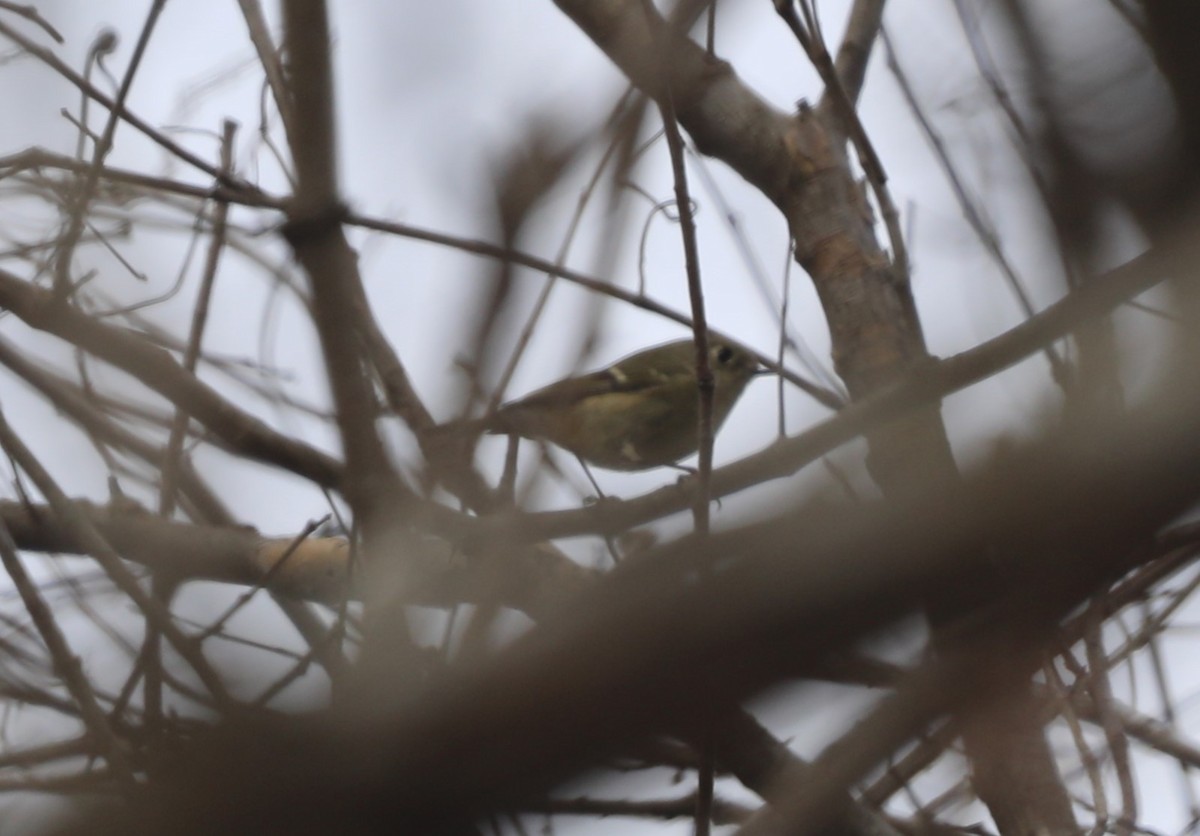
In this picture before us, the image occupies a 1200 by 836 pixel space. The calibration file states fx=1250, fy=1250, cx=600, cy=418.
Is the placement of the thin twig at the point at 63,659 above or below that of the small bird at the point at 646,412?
below

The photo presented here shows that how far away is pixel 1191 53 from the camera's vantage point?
81 cm

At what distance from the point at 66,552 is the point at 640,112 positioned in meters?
1.85

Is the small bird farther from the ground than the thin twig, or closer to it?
farther from the ground

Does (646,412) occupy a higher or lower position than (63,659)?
higher

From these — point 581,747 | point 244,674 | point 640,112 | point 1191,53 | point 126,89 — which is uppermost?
point 126,89

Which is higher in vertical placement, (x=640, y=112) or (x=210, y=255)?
(x=210, y=255)

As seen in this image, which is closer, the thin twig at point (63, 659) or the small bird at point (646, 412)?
the thin twig at point (63, 659)

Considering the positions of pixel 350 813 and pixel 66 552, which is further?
pixel 66 552

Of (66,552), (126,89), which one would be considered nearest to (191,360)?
(126,89)

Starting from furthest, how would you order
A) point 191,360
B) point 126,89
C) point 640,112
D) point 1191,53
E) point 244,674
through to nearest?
point 191,360 < point 126,89 < point 640,112 < point 244,674 < point 1191,53

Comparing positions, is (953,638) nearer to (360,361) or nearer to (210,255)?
(360,361)

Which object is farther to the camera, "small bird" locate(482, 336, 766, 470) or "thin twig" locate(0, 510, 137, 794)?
"small bird" locate(482, 336, 766, 470)

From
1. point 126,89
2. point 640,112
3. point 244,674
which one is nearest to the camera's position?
point 244,674

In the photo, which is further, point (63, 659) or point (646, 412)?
point (646, 412)
